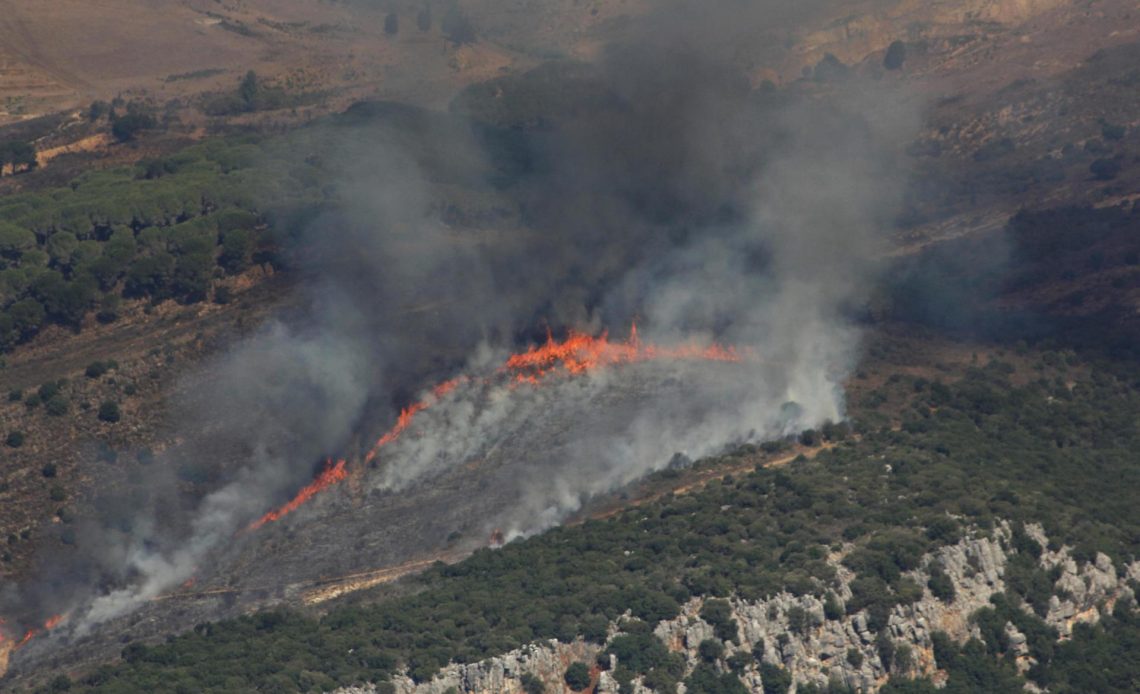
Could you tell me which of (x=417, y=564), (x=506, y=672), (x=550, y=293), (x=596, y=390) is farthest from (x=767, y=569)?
(x=550, y=293)

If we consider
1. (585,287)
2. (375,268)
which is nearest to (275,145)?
(375,268)

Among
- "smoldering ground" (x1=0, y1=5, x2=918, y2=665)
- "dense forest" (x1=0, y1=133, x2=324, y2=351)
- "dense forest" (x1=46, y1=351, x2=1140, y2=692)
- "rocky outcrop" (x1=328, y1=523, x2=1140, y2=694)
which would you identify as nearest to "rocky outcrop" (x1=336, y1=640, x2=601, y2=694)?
"rocky outcrop" (x1=328, y1=523, x2=1140, y2=694)

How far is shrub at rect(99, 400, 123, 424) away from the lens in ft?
439

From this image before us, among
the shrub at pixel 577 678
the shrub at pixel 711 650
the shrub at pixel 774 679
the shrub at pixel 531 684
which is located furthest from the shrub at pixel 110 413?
the shrub at pixel 774 679

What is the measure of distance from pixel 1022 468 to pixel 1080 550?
14.0 meters

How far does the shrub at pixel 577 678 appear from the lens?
9562 cm

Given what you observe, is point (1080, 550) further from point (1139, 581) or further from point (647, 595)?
point (647, 595)

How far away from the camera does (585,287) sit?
5812 inches

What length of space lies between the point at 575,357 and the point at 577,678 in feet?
162

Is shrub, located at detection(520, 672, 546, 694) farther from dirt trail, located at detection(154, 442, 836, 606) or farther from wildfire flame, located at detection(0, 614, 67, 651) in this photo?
wildfire flame, located at detection(0, 614, 67, 651)

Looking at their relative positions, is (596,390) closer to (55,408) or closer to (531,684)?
(55,408)

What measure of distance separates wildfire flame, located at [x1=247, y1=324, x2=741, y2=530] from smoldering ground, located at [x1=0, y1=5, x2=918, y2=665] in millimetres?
1182

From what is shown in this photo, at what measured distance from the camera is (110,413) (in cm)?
13375

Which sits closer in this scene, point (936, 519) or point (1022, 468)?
point (936, 519)
